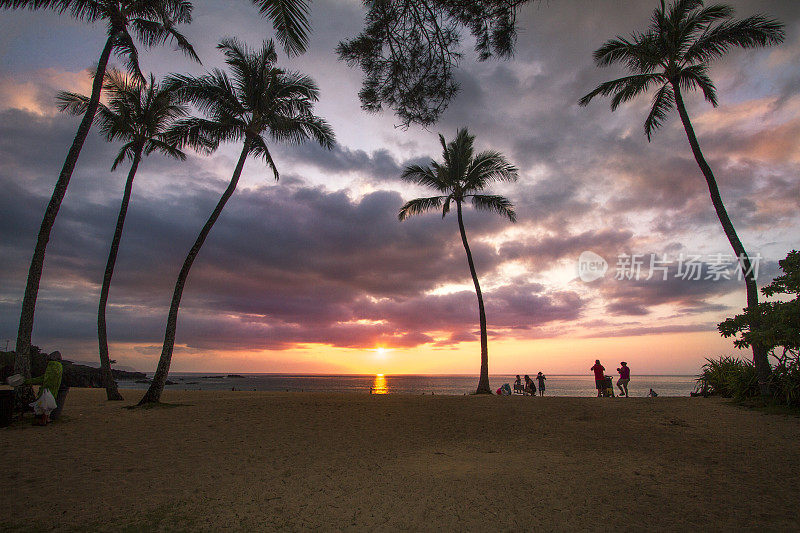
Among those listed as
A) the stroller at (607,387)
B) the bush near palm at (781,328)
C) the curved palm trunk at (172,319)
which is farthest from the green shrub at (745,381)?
the curved palm trunk at (172,319)

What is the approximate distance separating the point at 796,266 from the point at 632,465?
7.97 m

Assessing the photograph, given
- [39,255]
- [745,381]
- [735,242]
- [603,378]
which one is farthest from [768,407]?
[39,255]

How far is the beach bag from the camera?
30.5 feet

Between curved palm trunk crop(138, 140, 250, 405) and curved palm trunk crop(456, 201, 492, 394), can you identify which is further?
curved palm trunk crop(456, 201, 492, 394)

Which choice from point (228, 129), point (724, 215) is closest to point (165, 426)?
point (228, 129)

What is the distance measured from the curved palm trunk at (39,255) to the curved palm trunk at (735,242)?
19.5 meters

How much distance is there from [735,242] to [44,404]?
68.1 ft

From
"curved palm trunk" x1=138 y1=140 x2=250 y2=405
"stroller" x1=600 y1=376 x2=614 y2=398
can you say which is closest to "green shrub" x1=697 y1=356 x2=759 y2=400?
"stroller" x1=600 y1=376 x2=614 y2=398

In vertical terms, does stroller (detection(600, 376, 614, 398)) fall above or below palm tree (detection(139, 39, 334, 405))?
below

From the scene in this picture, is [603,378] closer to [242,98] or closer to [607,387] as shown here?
[607,387]

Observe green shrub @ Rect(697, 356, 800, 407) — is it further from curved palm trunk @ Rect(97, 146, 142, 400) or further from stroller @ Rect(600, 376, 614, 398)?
curved palm trunk @ Rect(97, 146, 142, 400)

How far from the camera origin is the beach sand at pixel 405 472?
489 cm

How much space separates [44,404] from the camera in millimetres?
9320

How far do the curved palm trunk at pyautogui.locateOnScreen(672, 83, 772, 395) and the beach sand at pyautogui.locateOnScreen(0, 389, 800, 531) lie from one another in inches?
81.3
